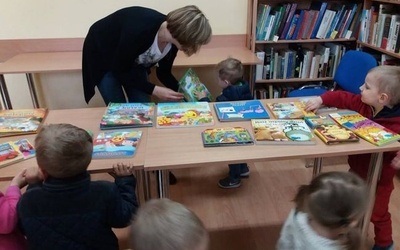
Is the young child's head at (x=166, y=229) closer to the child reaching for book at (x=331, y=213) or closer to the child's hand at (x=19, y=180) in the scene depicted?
the child reaching for book at (x=331, y=213)

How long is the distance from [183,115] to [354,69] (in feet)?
4.95

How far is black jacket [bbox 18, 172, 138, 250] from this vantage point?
3.43 ft

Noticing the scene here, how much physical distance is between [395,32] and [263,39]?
104 cm

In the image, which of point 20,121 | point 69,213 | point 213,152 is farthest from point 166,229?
point 20,121

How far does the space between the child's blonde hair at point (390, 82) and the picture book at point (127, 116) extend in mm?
1107

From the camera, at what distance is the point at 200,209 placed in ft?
7.23

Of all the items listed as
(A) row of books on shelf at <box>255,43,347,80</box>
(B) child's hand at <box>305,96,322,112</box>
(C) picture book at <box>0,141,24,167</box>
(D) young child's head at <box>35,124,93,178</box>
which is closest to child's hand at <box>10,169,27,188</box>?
(C) picture book at <box>0,141,24,167</box>

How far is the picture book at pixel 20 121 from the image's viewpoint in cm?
158

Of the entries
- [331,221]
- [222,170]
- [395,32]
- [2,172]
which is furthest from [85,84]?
[395,32]

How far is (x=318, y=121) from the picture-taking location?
5.37ft

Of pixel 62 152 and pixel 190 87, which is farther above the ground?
pixel 62 152

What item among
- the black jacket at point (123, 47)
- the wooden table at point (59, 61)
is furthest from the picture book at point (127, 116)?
the wooden table at point (59, 61)

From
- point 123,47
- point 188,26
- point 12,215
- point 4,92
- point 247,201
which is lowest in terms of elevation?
point 247,201

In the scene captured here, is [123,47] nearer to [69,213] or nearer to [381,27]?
[69,213]
